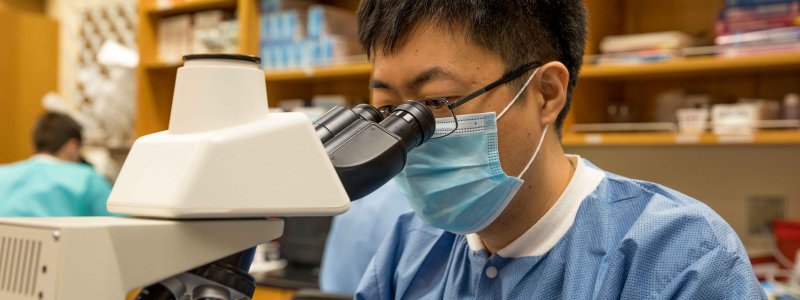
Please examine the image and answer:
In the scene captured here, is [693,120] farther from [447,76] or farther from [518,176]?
[447,76]

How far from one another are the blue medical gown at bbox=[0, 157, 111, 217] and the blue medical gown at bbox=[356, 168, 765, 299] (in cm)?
232

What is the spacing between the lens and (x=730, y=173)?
8.45 feet

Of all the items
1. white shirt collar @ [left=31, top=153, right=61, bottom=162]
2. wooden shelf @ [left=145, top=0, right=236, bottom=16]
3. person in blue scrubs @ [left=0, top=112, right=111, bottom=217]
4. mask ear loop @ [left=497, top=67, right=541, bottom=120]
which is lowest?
person in blue scrubs @ [left=0, top=112, right=111, bottom=217]

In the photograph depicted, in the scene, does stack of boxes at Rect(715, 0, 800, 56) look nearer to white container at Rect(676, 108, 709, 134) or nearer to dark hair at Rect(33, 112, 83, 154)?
white container at Rect(676, 108, 709, 134)

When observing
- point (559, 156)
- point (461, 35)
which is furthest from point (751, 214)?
point (461, 35)

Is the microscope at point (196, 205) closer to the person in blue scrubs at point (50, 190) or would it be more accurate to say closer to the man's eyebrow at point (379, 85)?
the man's eyebrow at point (379, 85)

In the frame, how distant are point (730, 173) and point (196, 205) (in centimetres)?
238

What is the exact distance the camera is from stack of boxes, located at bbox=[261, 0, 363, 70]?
124 inches

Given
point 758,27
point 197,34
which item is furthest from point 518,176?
point 197,34

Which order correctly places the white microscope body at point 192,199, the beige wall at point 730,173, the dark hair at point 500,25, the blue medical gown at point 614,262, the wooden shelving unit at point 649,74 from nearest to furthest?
1. the white microscope body at point 192,199
2. the blue medical gown at point 614,262
3. the dark hair at point 500,25
4. the wooden shelving unit at point 649,74
5. the beige wall at point 730,173

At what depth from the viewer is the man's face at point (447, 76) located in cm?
101

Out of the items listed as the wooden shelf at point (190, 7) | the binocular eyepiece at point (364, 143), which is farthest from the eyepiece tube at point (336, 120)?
the wooden shelf at point (190, 7)

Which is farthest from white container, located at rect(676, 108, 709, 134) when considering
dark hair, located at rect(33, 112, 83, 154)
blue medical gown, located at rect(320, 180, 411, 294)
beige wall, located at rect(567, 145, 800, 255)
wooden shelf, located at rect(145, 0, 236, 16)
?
dark hair, located at rect(33, 112, 83, 154)

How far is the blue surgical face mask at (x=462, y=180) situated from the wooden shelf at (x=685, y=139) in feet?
4.27
